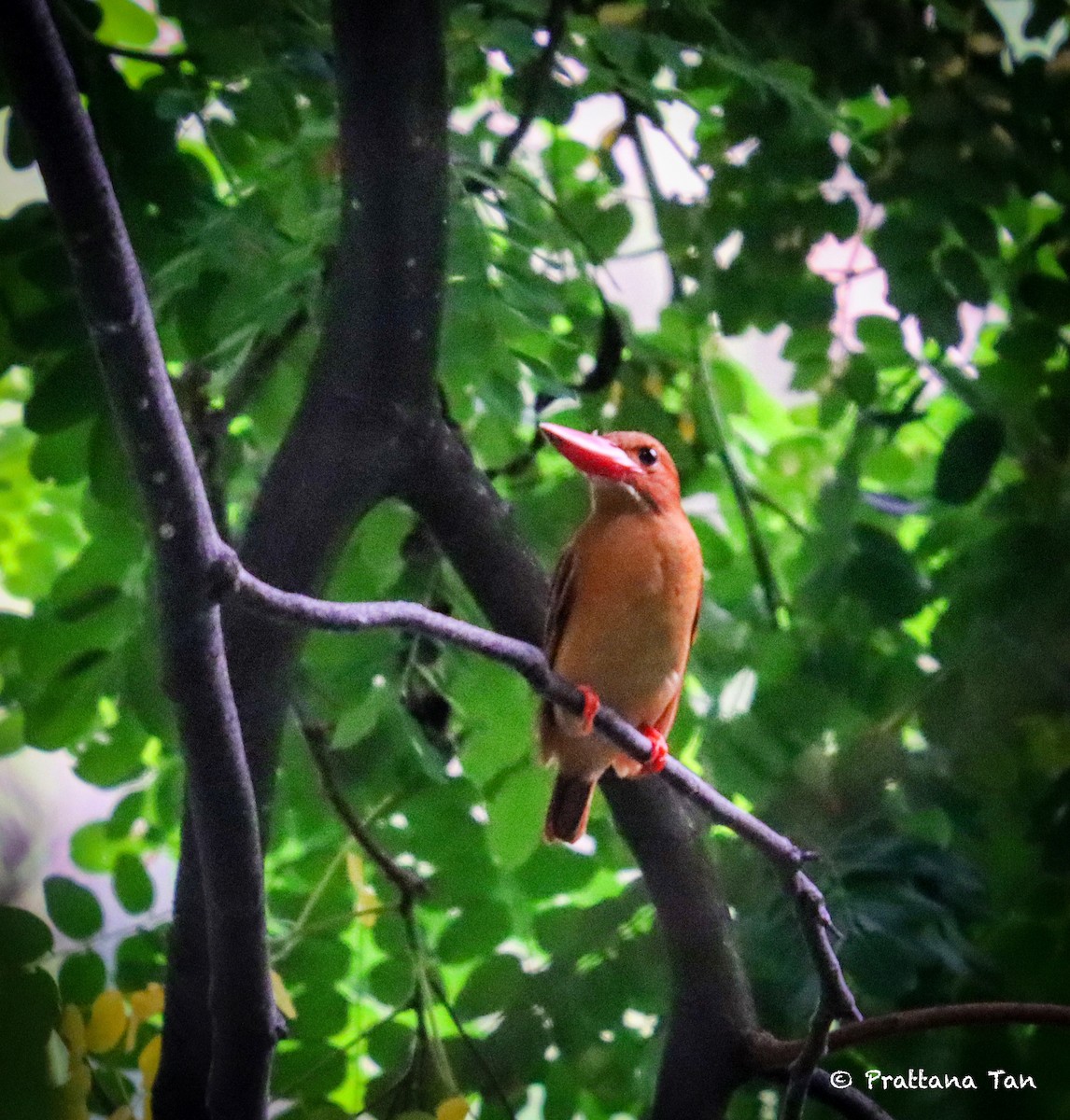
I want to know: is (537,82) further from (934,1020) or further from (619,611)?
(934,1020)

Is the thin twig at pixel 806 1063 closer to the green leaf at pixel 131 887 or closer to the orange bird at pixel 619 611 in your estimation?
the orange bird at pixel 619 611

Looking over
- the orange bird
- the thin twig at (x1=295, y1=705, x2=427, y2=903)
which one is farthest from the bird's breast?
the thin twig at (x1=295, y1=705, x2=427, y2=903)

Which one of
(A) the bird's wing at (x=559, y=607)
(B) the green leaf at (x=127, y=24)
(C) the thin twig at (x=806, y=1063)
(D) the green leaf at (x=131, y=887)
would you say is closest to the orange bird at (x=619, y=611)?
(A) the bird's wing at (x=559, y=607)

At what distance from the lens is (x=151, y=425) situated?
637 millimetres

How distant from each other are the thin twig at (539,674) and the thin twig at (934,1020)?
0.7 inches

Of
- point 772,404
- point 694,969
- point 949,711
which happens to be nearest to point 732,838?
point 694,969

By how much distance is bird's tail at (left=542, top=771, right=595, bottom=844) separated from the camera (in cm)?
107

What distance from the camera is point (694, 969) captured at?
108 cm

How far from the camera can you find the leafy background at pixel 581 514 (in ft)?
3.39

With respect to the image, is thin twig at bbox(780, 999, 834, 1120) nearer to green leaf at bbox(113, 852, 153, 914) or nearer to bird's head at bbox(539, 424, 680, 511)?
bird's head at bbox(539, 424, 680, 511)

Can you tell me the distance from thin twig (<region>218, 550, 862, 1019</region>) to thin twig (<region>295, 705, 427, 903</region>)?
0.24m

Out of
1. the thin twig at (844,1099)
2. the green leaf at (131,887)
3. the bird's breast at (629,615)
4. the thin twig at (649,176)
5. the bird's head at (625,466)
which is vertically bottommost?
the thin twig at (844,1099)

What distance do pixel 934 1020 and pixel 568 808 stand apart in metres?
0.34

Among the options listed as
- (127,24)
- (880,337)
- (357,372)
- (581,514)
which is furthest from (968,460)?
(127,24)
